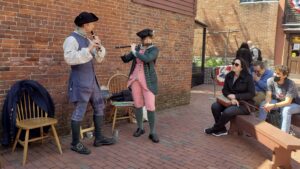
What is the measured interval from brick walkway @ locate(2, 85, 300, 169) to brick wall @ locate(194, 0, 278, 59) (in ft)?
43.2

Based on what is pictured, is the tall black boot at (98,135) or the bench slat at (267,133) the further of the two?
the tall black boot at (98,135)

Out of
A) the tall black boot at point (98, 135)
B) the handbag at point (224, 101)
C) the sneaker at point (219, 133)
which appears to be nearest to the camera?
the tall black boot at point (98, 135)

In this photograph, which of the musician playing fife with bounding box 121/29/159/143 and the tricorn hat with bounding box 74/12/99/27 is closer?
the tricorn hat with bounding box 74/12/99/27

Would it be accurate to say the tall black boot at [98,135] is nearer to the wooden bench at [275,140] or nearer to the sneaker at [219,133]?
the sneaker at [219,133]

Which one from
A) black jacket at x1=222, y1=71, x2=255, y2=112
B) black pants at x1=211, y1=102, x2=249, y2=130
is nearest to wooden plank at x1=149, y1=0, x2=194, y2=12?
black jacket at x1=222, y1=71, x2=255, y2=112

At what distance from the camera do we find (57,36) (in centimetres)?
466

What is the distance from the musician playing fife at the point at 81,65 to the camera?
3.93 metres

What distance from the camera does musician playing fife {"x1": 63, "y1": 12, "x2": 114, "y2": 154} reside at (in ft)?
12.9

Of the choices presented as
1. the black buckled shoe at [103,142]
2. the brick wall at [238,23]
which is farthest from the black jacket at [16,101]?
the brick wall at [238,23]

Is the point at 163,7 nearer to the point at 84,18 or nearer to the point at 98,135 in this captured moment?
the point at 84,18

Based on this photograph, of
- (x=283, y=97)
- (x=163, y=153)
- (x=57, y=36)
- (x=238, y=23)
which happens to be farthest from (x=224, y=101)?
(x=238, y=23)

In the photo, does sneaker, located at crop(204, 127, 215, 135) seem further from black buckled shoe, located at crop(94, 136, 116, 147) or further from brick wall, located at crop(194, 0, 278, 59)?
brick wall, located at crop(194, 0, 278, 59)

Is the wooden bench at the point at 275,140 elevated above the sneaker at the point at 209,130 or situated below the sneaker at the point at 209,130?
above

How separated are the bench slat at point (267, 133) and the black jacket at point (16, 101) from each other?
2.88m
